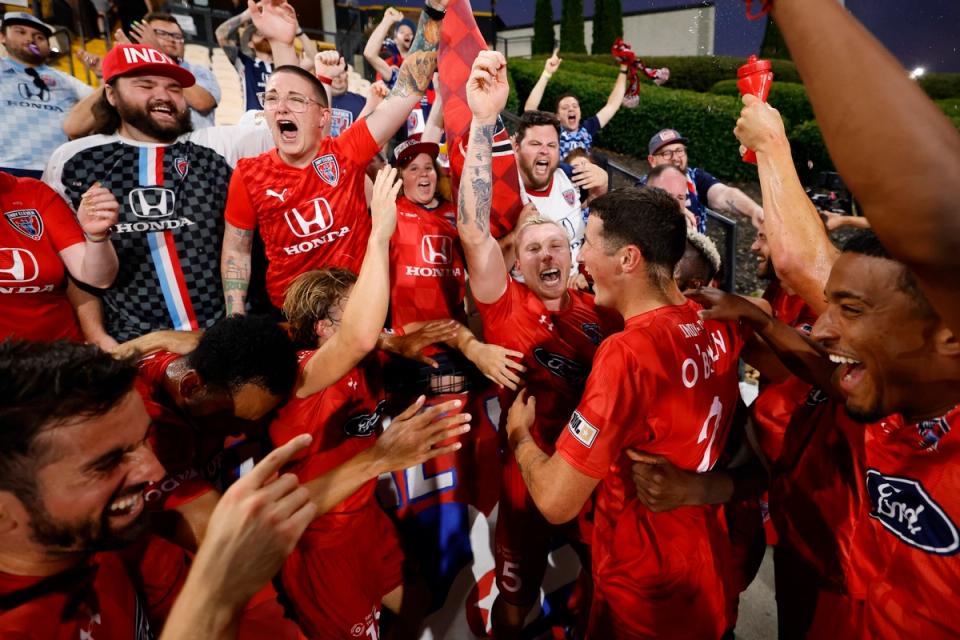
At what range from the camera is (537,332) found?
2896 millimetres

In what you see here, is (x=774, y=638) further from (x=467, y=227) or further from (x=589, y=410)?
(x=467, y=227)

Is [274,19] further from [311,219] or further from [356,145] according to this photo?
[311,219]

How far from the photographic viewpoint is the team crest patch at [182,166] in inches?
126

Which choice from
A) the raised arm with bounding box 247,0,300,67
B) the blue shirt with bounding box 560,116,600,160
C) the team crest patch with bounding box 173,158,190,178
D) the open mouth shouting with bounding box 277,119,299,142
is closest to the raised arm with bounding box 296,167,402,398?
the open mouth shouting with bounding box 277,119,299,142

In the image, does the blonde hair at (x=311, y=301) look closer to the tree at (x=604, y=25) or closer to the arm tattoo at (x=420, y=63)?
the arm tattoo at (x=420, y=63)

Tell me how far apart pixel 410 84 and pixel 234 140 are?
1.26 m

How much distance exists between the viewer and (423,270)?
3.57 m

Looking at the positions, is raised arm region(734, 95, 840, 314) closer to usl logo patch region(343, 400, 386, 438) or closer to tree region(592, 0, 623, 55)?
usl logo patch region(343, 400, 386, 438)

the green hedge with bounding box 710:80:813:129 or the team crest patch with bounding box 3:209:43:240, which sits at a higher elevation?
the green hedge with bounding box 710:80:813:129

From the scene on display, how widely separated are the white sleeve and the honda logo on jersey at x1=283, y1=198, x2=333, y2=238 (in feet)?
2.32

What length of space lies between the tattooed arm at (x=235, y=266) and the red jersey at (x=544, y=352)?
1.45 metres

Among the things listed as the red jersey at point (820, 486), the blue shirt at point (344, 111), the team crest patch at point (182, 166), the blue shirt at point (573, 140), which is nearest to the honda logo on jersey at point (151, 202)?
the team crest patch at point (182, 166)

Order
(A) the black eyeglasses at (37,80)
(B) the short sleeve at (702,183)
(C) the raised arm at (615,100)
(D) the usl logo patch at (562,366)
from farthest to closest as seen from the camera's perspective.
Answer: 1. (C) the raised arm at (615,100)
2. (B) the short sleeve at (702,183)
3. (A) the black eyeglasses at (37,80)
4. (D) the usl logo patch at (562,366)

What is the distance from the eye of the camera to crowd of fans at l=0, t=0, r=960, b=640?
4.09 feet
